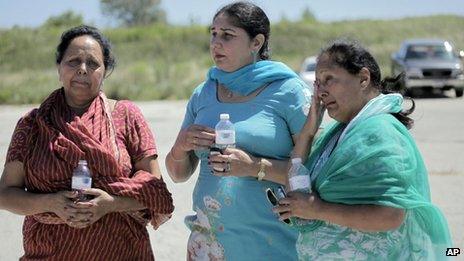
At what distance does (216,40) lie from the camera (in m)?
A: 3.53

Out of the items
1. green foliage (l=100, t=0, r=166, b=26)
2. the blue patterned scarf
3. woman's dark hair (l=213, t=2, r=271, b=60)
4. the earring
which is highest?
woman's dark hair (l=213, t=2, r=271, b=60)

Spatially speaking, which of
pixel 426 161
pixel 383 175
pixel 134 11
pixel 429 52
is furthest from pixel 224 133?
pixel 134 11

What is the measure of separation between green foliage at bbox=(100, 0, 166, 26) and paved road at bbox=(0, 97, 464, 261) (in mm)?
70202

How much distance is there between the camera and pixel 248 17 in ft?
11.5

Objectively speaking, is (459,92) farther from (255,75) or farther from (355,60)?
(355,60)

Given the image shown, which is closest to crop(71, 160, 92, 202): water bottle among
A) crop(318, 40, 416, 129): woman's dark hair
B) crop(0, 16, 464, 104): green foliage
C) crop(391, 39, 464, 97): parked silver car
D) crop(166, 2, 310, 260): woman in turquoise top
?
crop(166, 2, 310, 260): woman in turquoise top

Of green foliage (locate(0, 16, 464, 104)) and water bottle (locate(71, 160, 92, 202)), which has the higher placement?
water bottle (locate(71, 160, 92, 202))

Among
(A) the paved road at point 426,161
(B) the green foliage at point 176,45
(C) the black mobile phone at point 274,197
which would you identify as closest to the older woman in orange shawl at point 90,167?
(C) the black mobile phone at point 274,197

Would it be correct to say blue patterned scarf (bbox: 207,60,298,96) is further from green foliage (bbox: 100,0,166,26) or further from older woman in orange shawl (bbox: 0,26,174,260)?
green foliage (bbox: 100,0,166,26)

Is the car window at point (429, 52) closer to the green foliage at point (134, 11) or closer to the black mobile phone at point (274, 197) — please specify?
the black mobile phone at point (274, 197)

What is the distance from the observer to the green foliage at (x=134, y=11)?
92188mm

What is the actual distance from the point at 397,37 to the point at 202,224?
50.7m

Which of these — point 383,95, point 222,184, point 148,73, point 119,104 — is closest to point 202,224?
point 222,184

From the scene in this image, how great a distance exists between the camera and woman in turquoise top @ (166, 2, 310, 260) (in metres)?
3.44
